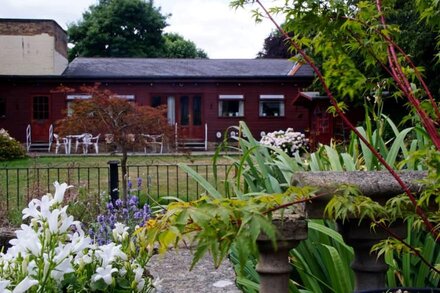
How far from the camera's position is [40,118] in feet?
87.6

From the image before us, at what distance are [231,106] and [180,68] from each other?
10.9ft

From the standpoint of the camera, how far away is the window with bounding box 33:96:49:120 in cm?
2662

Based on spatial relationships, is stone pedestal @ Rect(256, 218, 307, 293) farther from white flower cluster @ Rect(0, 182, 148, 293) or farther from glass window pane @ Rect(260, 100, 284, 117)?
glass window pane @ Rect(260, 100, 284, 117)

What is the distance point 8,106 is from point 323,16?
2668 cm

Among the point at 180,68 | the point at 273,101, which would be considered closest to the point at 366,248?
the point at 273,101

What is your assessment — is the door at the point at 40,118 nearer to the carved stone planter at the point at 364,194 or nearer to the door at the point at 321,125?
the door at the point at 321,125

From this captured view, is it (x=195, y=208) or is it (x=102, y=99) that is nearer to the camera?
(x=195, y=208)

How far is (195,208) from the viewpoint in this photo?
4.58ft

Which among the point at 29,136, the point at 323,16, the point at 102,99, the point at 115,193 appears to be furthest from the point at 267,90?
the point at 323,16

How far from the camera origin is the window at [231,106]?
87.8ft

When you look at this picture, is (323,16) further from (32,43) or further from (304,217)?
(32,43)

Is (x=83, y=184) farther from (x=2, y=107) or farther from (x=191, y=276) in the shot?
(x=2, y=107)

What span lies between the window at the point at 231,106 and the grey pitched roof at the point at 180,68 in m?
1.17

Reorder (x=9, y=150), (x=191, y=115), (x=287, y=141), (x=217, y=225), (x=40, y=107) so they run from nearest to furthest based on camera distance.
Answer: (x=217, y=225)
(x=287, y=141)
(x=9, y=150)
(x=40, y=107)
(x=191, y=115)
